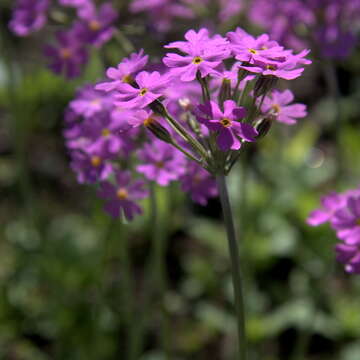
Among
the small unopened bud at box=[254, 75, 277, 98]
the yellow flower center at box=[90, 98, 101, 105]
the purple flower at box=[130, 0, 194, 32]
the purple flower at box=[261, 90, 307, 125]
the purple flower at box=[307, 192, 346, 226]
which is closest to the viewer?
the small unopened bud at box=[254, 75, 277, 98]

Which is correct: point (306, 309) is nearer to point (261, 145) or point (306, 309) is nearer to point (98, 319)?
point (98, 319)

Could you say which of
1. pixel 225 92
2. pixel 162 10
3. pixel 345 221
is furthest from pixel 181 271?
pixel 225 92

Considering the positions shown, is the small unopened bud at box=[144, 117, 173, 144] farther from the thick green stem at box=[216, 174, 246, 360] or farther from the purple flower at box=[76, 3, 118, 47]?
the purple flower at box=[76, 3, 118, 47]

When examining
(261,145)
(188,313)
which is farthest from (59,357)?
(261,145)

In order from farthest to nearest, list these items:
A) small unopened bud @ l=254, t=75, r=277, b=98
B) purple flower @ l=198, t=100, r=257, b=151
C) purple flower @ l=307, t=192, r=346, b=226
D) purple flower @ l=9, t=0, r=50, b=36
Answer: purple flower @ l=9, t=0, r=50, b=36
purple flower @ l=307, t=192, r=346, b=226
small unopened bud @ l=254, t=75, r=277, b=98
purple flower @ l=198, t=100, r=257, b=151

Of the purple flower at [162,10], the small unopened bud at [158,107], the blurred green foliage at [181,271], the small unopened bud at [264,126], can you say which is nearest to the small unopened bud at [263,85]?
the small unopened bud at [264,126]

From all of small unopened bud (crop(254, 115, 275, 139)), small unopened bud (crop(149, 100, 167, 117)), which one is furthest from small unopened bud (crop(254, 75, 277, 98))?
small unopened bud (crop(149, 100, 167, 117))

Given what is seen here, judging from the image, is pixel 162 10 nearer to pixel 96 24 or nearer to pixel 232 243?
pixel 96 24
